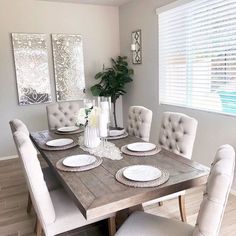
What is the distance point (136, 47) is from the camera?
14.5 feet

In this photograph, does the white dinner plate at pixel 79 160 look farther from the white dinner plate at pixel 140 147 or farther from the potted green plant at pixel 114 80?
the potted green plant at pixel 114 80

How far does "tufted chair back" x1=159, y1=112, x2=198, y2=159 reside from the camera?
225 cm

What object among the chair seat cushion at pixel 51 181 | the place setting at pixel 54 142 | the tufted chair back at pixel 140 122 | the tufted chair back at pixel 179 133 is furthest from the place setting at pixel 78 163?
the tufted chair back at pixel 140 122

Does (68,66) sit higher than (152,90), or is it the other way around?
(68,66)

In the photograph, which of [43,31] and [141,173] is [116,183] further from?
[43,31]

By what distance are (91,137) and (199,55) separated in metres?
1.90

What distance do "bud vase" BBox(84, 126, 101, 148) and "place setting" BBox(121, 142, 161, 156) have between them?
0.82ft

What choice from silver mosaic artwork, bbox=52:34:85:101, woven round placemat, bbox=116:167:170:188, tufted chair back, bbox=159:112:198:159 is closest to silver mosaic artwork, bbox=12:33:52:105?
silver mosaic artwork, bbox=52:34:85:101

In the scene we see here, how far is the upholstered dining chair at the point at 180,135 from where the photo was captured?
2252mm

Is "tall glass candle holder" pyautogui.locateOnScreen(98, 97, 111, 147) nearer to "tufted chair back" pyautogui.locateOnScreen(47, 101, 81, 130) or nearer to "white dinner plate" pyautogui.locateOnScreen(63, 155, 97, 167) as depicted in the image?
"white dinner plate" pyautogui.locateOnScreen(63, 155, 97, 167)

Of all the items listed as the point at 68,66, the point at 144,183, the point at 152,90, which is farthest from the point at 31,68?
the point at 144,183

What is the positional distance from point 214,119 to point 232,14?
3.90 feet

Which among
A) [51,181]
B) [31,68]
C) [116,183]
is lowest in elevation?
[51,181]

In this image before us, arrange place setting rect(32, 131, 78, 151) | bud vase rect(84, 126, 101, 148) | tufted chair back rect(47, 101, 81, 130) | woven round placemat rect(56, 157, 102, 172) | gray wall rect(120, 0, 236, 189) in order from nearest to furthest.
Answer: woven round placemat rect(56, 157, 102, 172), bud vase rect(84, 126, 101, 148), place setting rect(32, 131, 78, 151), gray wall rect(120, 0, 236, 189), tufted chair back rect(47, 101, 81, 130)
